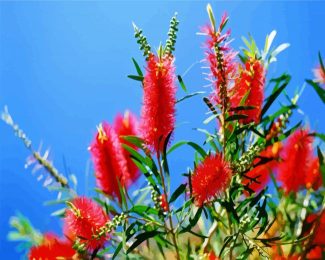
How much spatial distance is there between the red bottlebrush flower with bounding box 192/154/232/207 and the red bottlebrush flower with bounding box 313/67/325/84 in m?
0.21

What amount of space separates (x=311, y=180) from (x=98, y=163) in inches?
10.7

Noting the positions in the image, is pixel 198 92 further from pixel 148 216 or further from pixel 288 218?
pixel 288 218

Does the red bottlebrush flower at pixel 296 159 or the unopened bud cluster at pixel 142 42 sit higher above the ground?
the unopened bud cluster at pixel 142 42

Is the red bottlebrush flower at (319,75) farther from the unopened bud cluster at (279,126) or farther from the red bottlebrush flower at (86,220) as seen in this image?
the red bottlebrush flower at (86,220)

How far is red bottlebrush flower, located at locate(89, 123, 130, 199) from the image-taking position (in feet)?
1.86

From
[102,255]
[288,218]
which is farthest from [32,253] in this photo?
[288,218]

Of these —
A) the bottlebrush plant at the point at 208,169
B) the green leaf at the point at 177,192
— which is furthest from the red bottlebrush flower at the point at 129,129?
the green leaf at the point at 177,192

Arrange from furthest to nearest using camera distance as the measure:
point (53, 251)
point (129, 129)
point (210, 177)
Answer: point (129, 129) → point (53, 251) → point (210, 177)

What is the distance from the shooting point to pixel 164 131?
0.47 metres

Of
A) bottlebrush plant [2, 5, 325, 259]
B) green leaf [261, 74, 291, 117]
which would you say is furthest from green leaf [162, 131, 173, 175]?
green leaf [261, 74, 291, 117]

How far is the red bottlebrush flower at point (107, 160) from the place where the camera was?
567 mm

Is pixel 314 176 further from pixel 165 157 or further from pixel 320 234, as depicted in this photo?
pixel 165 157

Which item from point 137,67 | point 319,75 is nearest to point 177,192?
point 137,67

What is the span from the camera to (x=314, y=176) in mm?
668
